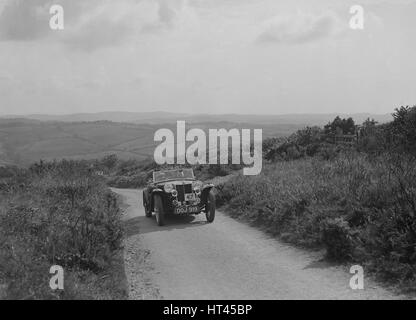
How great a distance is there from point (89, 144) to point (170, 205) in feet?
322

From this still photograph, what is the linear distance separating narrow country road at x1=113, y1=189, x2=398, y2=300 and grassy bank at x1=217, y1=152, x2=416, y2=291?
479 mm

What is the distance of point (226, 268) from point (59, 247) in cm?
325

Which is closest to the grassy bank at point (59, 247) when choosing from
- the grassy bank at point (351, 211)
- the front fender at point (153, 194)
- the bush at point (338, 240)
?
the front fender at point (153, 194)

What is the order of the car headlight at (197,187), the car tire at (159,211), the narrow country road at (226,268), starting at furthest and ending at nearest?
the car headlight at (197,187) → the car tire at (159,211) → the narrow country road at (226,268)

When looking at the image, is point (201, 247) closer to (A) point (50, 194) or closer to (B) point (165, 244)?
(B) point (165, 244)

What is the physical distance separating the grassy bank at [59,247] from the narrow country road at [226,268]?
0.64 metres

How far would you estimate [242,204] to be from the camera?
57.2 ft

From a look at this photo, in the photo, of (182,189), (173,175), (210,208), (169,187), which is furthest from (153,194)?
(210,208)

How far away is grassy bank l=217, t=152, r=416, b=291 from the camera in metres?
9.35

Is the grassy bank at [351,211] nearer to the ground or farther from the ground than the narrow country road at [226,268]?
farther from the ground

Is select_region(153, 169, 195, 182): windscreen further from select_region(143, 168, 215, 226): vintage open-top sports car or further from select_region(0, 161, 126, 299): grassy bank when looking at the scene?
select_region(0, 161, 126, 299): grassy bank

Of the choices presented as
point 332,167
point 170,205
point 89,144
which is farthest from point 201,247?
point 89,144

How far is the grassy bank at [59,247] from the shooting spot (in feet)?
24.7

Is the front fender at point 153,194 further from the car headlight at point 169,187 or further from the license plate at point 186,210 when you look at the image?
the license plate at point 186,210
